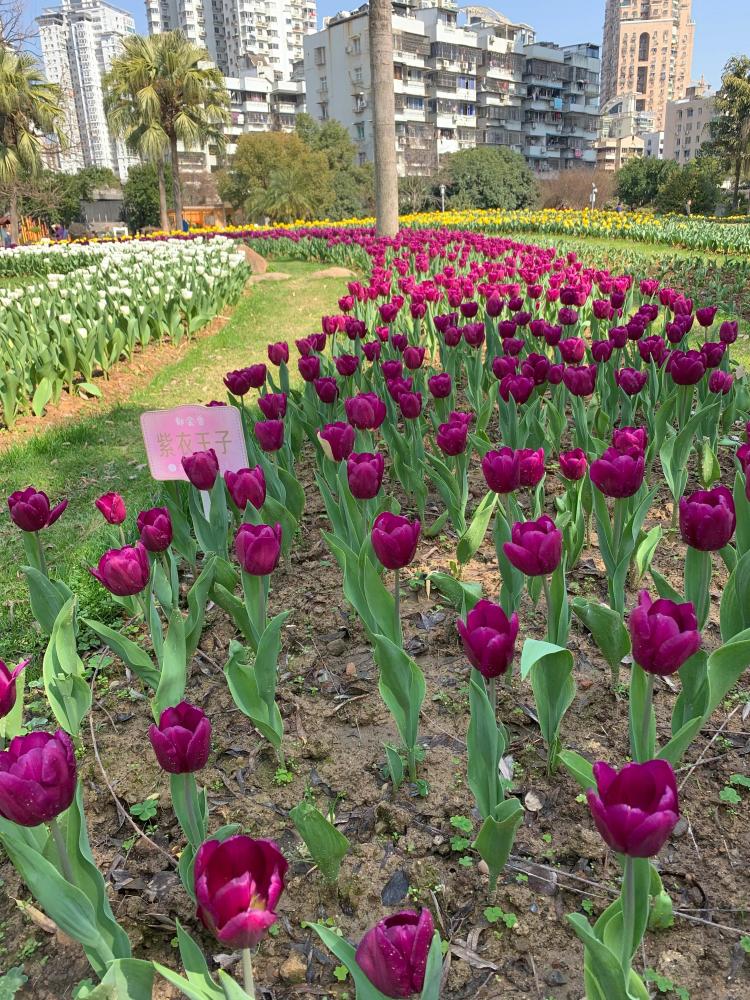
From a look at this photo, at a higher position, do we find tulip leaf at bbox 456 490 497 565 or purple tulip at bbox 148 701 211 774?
purple tulip at bbox 148 701 211 774

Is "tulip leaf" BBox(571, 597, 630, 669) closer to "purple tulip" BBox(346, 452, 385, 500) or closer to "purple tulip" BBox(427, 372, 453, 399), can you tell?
"purple tulip" BBox(346, 452, 385, 500)

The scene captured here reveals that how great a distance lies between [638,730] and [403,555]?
61cm

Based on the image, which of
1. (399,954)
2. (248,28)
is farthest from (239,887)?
(248,28)

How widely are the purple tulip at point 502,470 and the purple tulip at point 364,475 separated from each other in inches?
13.6

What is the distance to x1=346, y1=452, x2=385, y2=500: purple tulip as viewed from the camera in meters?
2.23

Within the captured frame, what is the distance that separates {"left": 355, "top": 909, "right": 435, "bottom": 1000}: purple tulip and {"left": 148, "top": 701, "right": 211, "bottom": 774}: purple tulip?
482 millimetres

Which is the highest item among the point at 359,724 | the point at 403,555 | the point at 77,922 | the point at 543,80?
the point at 543,80

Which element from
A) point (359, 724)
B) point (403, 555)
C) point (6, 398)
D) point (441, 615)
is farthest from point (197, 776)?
point (6, 398)

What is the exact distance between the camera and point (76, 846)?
1.30 metres

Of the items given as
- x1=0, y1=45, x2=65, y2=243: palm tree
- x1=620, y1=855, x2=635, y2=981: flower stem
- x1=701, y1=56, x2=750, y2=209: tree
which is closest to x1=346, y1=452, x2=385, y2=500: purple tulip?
x1=620, y1=855, x2=635, y2=981: flower stem

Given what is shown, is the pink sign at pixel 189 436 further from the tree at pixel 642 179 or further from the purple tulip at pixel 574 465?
the tree at pixel 642 179

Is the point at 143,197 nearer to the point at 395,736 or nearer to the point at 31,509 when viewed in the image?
the point at 31,509

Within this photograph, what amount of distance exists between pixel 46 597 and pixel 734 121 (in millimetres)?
59212

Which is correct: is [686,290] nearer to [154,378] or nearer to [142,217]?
[154,378]
